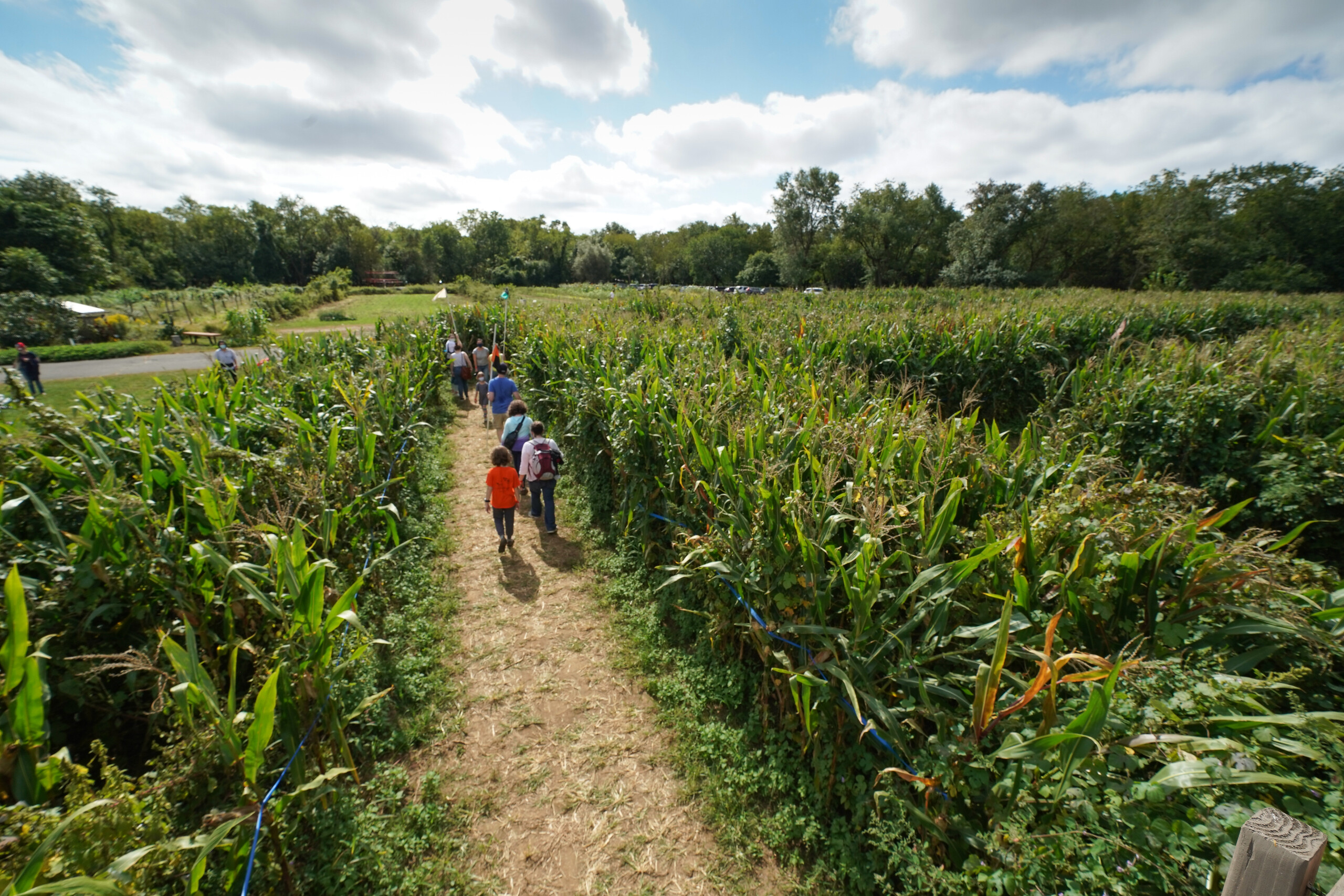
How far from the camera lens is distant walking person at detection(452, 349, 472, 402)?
40.5 feet

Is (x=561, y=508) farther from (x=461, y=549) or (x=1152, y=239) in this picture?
(x=1152, y=239)

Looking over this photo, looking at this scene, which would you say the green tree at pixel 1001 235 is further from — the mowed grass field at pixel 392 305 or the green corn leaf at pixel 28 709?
the green corn leaf at pixel 28 709

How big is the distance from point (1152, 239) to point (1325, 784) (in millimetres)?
55747

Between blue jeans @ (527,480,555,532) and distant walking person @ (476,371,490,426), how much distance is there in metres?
5.16

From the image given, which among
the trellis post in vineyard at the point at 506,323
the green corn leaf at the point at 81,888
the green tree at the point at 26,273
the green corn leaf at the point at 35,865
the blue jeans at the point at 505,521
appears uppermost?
the green tree at the point at 26,273

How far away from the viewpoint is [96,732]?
8.55 ft

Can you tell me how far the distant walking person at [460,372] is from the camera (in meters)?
12.3

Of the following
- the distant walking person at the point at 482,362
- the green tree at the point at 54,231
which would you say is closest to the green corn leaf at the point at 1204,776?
the distant walking person at the point at 482,362

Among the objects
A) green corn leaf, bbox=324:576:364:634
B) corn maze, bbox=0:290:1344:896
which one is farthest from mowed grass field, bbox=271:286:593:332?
green corn leaf, bbox=324:576:364:634

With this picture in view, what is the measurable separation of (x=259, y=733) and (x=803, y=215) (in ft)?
190

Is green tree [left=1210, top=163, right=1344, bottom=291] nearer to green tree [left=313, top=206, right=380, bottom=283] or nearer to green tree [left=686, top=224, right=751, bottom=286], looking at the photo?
green tree [left=686, top=224, right=751, bottom=286]

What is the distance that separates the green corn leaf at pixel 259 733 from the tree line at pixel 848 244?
41.6m

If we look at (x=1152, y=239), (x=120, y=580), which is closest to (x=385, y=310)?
(x=120, y=580)

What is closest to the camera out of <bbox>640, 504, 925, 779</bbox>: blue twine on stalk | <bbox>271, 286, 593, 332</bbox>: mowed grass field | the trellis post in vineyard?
<bbox>640, 504, 925, 779</bbox>: blue twine on stalk
